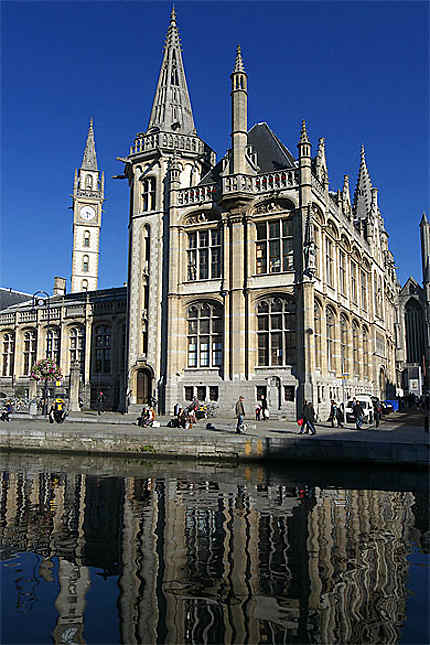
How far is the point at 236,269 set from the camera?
34.5 m

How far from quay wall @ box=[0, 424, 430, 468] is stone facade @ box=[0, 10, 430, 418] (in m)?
11.7

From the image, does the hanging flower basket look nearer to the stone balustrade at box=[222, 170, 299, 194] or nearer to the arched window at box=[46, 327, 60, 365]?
the arched window at box=[46, 327, 60, 365]

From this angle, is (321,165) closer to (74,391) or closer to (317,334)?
(317,334)

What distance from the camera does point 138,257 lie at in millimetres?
39250

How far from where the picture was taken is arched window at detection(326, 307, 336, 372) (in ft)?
118

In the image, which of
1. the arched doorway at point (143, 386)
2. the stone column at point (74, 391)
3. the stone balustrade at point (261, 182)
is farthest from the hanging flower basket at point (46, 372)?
the stone balustrade at point (261, 182)

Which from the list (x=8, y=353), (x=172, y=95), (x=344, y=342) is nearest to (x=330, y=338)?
(x=344, y=342)

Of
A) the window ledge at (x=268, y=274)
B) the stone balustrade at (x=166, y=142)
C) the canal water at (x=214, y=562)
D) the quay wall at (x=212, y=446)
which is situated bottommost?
the canal water at (x=214, y=562)

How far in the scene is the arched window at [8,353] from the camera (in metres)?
55.9

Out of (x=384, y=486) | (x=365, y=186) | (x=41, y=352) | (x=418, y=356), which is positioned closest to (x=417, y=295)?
(x=418, y=356)

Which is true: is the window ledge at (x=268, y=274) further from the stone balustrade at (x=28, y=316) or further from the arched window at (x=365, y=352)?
the stone balustrade at (x=28, y=316)

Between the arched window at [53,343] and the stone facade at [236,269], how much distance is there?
16.3m

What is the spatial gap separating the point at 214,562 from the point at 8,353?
5269cm

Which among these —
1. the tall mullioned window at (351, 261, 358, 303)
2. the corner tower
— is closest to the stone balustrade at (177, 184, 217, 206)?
the corner tower
